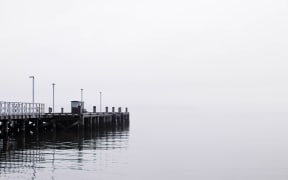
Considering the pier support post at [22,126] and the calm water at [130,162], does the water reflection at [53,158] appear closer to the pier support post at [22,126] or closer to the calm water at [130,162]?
the calm water at [130,162]

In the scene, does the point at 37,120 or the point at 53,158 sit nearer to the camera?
the point at 53,158

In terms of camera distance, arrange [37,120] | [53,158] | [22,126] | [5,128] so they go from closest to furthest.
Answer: [53,158], [5,128], [22,126], [37,120]

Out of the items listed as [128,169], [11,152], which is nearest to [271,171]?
[128,169]

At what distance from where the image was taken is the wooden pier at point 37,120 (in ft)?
145

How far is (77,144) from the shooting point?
1656 inches

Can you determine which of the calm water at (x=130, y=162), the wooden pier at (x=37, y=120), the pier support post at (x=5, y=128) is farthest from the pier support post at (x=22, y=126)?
the calm water at (x=130, y=162)

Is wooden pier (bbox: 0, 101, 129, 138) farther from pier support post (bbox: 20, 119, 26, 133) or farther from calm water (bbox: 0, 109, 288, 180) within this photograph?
calm water (bbox: 0, 109, 288, 180)

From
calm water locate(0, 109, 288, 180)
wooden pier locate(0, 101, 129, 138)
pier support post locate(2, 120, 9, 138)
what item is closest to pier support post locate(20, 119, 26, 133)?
wooden pier locate(0, 101, 129, 138)

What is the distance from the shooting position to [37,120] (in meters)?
52.4

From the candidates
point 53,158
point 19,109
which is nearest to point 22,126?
point 19,109

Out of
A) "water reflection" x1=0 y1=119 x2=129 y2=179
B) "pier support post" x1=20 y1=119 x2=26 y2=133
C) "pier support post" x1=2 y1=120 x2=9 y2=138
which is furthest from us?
"pier support post" x1=20 y1=119 x2=26 y2=133

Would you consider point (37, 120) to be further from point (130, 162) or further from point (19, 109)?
point (130, 162)

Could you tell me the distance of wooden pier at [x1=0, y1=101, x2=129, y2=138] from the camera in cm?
4408

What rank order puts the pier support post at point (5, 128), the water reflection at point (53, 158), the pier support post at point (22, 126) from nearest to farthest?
the water reflection at point (53, 158), the pier support post at point (5, 128), the pier support post at point (22, 126)
